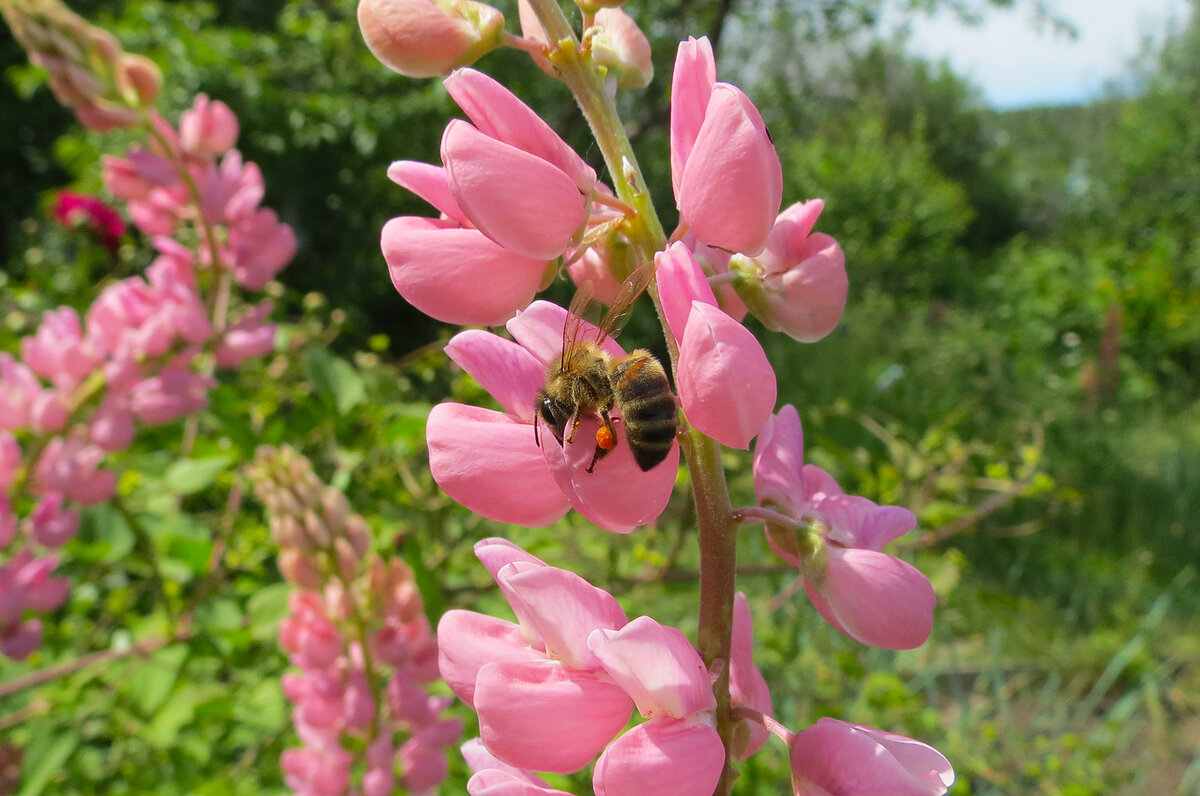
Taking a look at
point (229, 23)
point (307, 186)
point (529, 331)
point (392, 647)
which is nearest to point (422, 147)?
point (307, 186)

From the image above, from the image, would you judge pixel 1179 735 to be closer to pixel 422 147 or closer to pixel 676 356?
pixel 676 356

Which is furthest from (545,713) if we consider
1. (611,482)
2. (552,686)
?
(611,482)

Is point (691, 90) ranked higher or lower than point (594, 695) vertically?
higher

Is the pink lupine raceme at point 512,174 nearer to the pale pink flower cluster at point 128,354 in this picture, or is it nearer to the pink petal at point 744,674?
A: the pink petal at point 744,674

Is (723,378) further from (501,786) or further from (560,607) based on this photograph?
(501,786)

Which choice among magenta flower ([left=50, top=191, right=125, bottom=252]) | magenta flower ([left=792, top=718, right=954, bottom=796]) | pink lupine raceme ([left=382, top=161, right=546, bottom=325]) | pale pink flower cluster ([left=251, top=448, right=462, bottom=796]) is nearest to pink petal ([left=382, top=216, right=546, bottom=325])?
pink lupine raceme ([left=382, top=161, right=546, bottom=325])

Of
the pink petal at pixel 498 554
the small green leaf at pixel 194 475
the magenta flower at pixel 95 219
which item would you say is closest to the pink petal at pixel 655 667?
the pink petal at pixel 498 554
